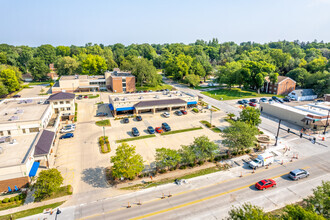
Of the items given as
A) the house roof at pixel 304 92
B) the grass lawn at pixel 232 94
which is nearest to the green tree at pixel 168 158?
the grass lawn at pixel 232 94

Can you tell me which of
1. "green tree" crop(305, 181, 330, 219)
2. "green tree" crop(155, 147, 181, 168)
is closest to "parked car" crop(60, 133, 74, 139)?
"green tree" crop(155, 147, 181, 168)

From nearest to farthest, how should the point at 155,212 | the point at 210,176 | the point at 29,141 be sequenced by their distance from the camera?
the point at 155,212, the point at 210,176, the point at 29,141

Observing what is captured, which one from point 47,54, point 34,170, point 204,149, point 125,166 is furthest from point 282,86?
point 47,54

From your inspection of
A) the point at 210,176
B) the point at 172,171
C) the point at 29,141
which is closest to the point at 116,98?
the point at 29,141

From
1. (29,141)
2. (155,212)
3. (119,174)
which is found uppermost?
(29,141)

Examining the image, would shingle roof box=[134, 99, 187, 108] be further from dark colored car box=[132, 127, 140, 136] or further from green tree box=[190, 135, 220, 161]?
green tree box=[190, 135, 220, 161]

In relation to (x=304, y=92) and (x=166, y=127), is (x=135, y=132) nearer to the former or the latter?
(x=166, y=127)

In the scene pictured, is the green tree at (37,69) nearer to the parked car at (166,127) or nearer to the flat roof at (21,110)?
the flat roof at (21,110)

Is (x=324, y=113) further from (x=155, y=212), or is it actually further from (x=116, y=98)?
(x=116, y=98)

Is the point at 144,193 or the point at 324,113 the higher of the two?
the point at 324,113
